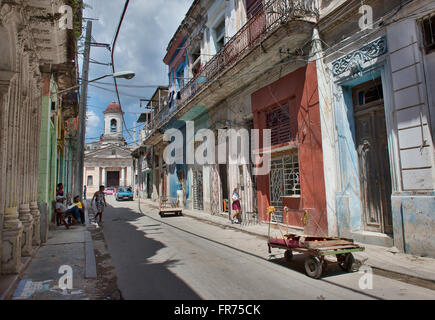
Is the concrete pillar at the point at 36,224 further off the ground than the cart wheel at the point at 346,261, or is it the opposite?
Answer: the concrete pillar at the point at 36,224

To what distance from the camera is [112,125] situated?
54594 mm

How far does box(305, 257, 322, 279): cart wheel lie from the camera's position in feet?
15.8

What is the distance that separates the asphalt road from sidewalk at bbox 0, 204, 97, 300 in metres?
0.56

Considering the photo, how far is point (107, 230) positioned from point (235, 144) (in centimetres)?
612

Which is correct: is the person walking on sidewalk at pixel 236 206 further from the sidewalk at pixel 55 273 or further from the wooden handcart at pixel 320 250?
the wooden handcart at pixel 320 250

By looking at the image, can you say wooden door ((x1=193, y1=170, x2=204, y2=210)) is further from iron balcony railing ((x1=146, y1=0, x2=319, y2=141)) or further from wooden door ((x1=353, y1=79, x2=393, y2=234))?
wooden door ((x1=353, y1=79, x2=393, y2=234))

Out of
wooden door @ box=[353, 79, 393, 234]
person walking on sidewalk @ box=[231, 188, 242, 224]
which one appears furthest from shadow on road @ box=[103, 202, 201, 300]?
wooden door @ box=[353, 79, 393, 234]

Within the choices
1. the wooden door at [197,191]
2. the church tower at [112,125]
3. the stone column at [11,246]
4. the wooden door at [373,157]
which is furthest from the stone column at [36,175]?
the church tower at [112,125]

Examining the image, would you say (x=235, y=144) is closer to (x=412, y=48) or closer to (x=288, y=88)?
(x=288, y=88)

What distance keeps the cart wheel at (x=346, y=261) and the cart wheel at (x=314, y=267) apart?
0.64 metres

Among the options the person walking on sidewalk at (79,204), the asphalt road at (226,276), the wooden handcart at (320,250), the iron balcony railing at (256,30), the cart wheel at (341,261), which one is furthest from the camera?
the person walking on sidewalk at (79,204)

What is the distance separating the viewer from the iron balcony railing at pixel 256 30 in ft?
28.1

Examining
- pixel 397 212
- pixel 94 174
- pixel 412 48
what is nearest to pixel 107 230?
pixel 397 212

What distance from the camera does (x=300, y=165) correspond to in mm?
9383
